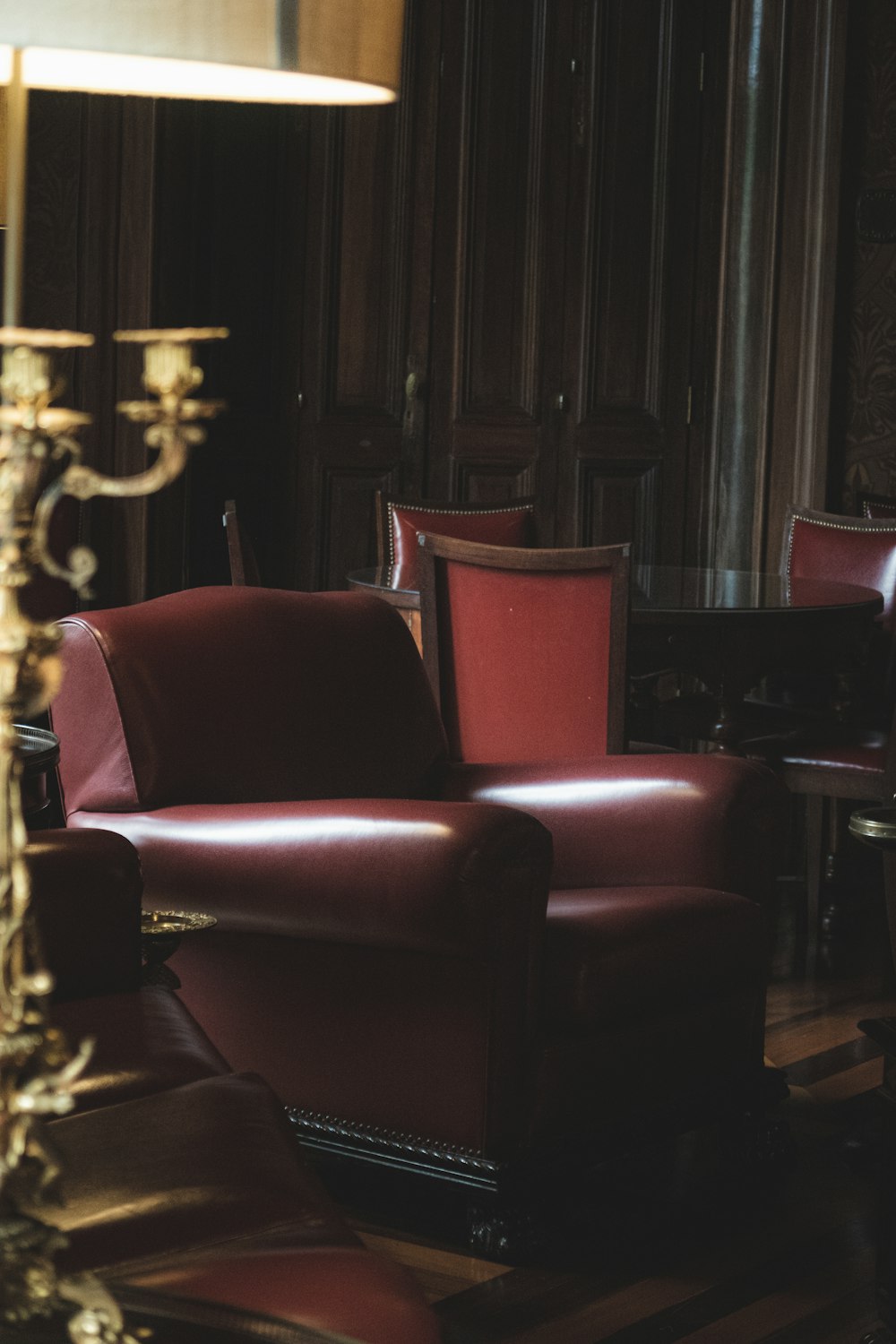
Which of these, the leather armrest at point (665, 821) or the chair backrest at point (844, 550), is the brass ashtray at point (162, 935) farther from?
the chair backrest at point (844, 550)

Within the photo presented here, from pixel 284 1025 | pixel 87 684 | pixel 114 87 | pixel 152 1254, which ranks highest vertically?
pixel 114 87

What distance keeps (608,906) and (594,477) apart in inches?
153

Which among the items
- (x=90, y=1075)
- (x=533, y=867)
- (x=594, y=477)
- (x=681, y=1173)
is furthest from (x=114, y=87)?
(x=594, y=477)

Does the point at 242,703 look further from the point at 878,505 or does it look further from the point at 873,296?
the point at 873,296

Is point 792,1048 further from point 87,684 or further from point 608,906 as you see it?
point 87,684

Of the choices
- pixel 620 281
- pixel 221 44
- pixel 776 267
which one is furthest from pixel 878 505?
pixel 221 44

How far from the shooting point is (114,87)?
984 mm

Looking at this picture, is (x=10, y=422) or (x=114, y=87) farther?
(x=114, y=87)

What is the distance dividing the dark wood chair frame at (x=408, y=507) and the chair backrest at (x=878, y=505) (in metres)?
0.90

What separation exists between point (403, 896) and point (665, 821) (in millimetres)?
586

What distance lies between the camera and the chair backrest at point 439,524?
4.42 m

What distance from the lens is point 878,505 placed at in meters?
4.61

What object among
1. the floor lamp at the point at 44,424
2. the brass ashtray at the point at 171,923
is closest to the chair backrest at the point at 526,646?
the brass ashtray at the point at 171,923

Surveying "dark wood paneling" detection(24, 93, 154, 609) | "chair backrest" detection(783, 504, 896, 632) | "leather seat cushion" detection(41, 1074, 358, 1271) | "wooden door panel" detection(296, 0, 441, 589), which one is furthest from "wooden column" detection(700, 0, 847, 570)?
"leather seat cushion" detection(41, 1074, 358, 1271)
